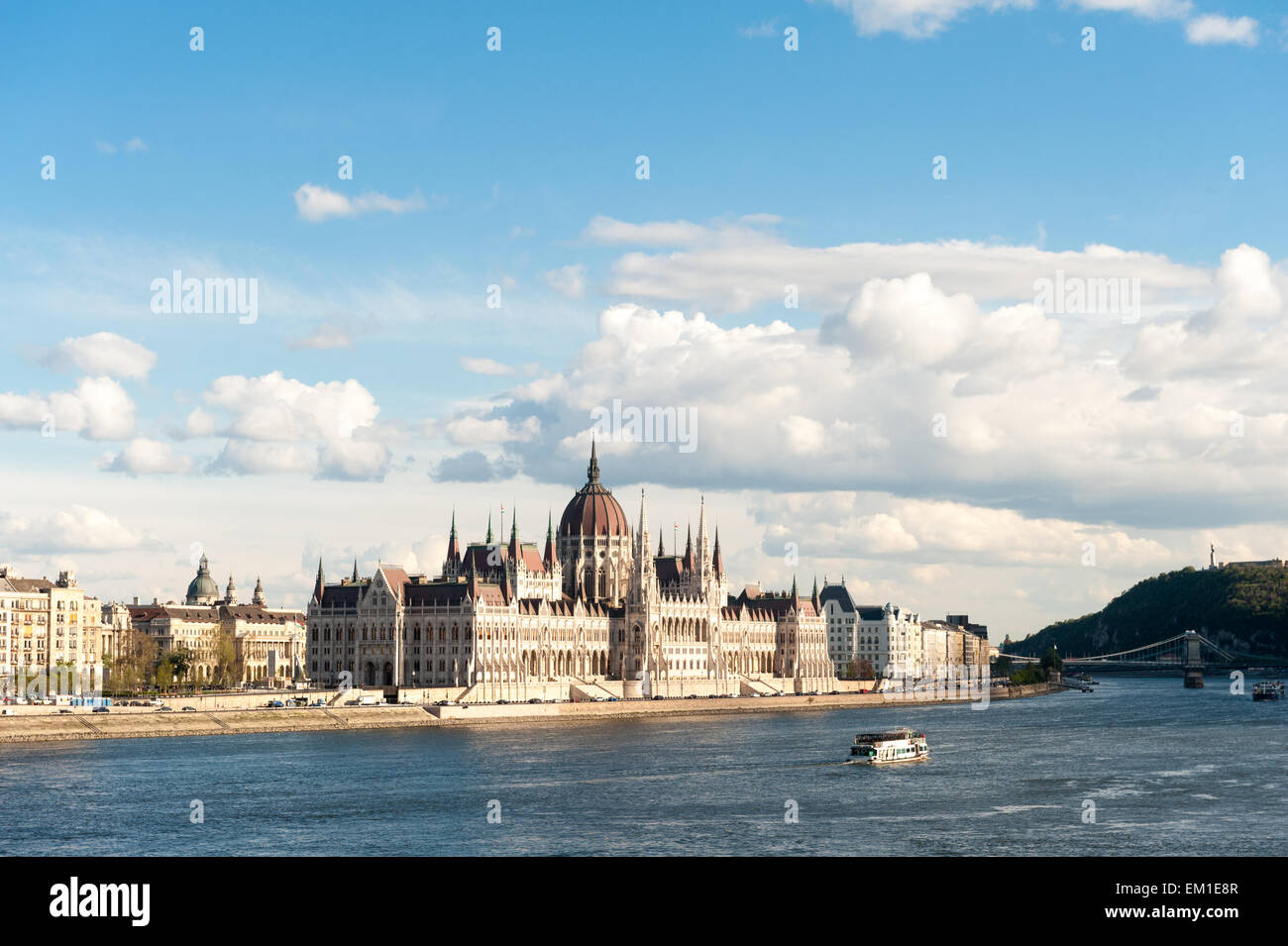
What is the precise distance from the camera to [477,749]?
97.1 m

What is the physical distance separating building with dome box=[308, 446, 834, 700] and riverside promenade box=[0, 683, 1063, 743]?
11.0 metres

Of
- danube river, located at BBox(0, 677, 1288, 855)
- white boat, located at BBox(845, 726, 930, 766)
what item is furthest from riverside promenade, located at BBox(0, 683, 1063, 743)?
white boat, located at BBox(845, 726, 930, 766)

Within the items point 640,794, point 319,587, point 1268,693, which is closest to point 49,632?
point 319,587

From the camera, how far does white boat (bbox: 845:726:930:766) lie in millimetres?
87625

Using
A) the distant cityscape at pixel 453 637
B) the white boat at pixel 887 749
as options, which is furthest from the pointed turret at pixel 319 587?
the white boat at pixel 887 749

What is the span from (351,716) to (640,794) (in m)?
57.8

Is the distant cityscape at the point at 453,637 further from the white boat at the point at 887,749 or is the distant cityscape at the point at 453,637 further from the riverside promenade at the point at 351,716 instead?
the white boat at the point at 887,749

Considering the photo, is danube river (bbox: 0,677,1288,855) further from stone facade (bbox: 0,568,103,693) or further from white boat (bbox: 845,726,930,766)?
stone facade (bbox: 0,568,103,693)
